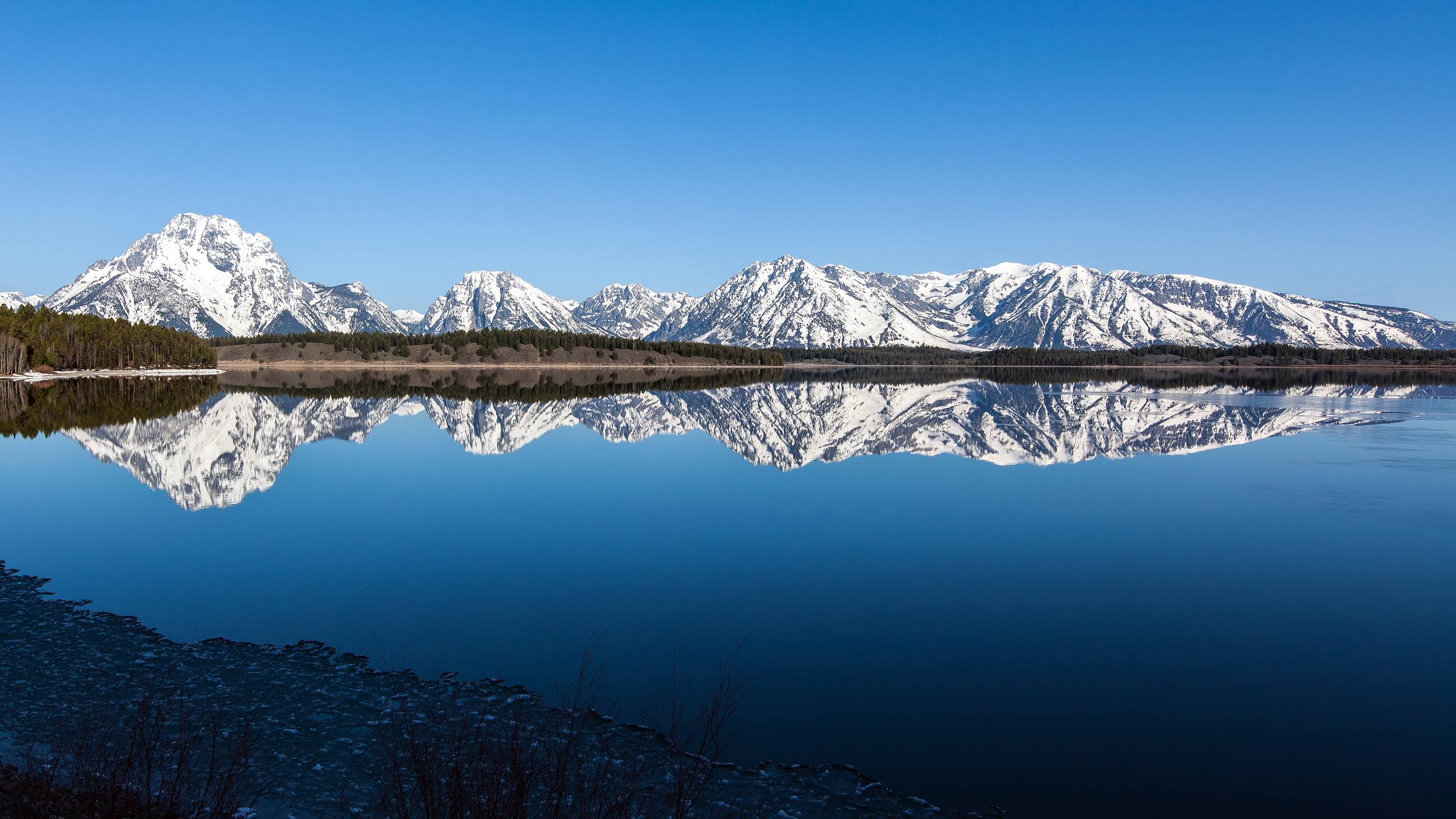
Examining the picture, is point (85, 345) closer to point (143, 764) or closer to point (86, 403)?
point (86, 403)

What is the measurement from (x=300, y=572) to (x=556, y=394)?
79.2 m

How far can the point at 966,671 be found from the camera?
1353cm

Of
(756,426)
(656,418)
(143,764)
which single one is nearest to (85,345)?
(656,418)

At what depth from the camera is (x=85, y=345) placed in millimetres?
134875

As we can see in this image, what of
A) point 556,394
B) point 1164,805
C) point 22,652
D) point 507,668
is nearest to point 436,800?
point 507,668

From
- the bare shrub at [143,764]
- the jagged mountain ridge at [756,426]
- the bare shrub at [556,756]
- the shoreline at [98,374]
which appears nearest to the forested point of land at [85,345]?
the shoreline at [98,374]

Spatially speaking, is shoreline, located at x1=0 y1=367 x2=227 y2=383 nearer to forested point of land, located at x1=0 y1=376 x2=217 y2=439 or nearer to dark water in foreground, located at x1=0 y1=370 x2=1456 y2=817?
forested point of land, located at x1=0 y1=376 x2=217 y2=439

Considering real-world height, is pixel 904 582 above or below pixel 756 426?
below

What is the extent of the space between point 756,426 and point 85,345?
129862 mm

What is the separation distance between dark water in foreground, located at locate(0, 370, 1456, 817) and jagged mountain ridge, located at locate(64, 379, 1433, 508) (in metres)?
0.62

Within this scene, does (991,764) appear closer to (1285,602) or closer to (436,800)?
(436,800)

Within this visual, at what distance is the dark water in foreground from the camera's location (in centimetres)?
1109

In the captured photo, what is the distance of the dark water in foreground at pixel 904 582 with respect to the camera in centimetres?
1109

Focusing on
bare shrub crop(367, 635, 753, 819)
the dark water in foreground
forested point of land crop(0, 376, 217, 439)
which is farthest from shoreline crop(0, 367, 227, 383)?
bare shrub crop(367, 635, 753, 819)
